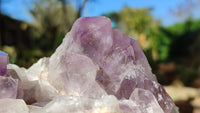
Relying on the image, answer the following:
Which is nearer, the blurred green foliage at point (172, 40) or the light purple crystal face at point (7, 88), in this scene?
the light purple crystal face at point (7, 88)

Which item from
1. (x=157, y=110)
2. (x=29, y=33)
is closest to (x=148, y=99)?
(x=157, y=110)

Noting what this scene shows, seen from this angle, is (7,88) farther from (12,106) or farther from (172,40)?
(172,40)

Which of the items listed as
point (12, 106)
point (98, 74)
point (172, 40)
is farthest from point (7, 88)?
point (172, 40)

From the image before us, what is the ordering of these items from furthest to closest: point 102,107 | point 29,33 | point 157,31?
point 157,31 → point 29,33 → point 102,107

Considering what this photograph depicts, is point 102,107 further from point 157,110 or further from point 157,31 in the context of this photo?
point 157,31

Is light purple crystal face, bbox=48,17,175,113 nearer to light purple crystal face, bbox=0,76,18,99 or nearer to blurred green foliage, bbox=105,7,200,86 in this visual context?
light purple crystal face, bbox=0,76,18,99

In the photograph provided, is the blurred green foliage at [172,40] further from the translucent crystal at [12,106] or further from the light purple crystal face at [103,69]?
the translucent crystal at [12,106]

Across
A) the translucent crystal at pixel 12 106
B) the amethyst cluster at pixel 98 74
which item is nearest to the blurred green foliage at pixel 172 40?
the amethyst cluster at pixel 98 74
